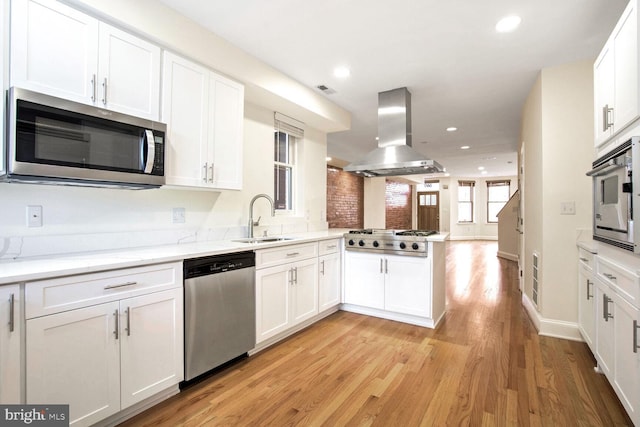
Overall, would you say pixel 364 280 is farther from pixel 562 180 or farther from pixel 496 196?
pixel 496 196

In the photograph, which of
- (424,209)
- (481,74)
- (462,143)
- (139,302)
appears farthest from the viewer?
(424,209)

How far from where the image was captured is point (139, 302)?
178 centimetres

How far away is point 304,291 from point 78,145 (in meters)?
2.13

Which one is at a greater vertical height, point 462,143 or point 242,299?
point 462,143

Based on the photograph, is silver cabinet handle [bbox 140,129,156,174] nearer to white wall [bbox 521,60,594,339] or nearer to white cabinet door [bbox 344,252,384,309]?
white cabinet door [bbox 344,252,384,309]

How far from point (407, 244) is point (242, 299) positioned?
1.73m

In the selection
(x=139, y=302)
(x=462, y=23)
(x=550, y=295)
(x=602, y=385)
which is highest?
(x=462, y=23)

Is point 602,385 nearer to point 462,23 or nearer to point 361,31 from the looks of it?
point 462,23

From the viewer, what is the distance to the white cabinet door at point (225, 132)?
8.28 ft

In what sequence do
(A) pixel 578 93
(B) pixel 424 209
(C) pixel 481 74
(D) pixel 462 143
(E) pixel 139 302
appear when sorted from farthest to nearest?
(B) pixel 424 209 < (D) pixel 462 143 < (C) pixel 481 74 < (A) pixel 578 93 < (E) pixel 139 302

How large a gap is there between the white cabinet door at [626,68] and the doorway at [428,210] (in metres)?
11.1

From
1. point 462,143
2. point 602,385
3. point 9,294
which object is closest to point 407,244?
point 602,385

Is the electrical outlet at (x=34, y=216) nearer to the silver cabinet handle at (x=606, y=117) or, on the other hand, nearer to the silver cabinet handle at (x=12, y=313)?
the silver cabinet handle at (x=12, y=313)

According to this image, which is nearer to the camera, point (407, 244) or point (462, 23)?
point (462, 23)
